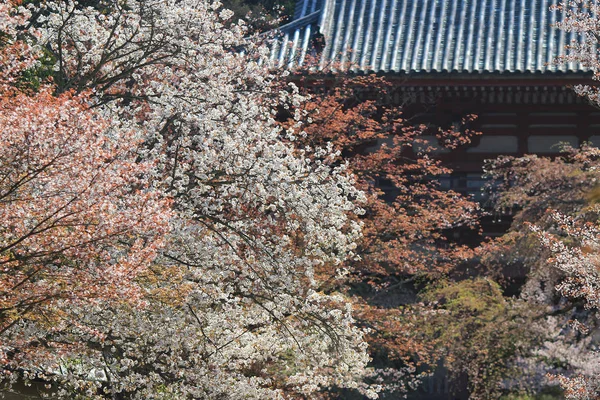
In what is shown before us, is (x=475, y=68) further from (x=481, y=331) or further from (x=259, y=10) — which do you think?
(x=259, y=10)

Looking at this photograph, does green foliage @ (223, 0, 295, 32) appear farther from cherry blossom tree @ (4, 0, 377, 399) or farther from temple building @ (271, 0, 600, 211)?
cherry blossom tree @ (4, 0, 377, 399)

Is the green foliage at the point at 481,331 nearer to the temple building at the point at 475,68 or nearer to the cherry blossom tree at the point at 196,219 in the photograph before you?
the temple building at the point at 475,68

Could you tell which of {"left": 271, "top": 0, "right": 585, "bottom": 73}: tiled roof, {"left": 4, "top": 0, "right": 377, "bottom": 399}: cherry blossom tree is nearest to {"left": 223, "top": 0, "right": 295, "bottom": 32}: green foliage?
{"left": 271, "top": 0, "right": 585, "bottom": 73}: tiled roof

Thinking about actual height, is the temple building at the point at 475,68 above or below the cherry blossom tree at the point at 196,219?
above

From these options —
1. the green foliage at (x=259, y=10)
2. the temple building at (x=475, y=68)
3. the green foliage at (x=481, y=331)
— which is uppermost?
the green foliage at (x=259, y=10)

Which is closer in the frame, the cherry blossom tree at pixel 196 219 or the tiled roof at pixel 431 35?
the cherry blossom tree at pixel 196 219

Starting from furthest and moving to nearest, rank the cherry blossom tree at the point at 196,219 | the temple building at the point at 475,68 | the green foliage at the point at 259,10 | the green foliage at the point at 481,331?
the green foliage at the point at 259,10 < the temple building at the point at 475,68 < the green foliage at the point at 481,331 < the cherry blossom tree at the point at 196,219

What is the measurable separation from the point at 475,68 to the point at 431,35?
1.97 meters

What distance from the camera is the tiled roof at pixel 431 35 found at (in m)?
21.1

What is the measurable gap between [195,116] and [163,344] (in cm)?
229

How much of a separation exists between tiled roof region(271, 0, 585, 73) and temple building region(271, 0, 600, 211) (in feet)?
0.07

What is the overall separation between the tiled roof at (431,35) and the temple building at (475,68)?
0.02 m

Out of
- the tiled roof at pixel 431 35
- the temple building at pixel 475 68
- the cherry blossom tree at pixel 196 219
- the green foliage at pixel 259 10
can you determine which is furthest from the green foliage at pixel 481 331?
the green foliage at pixel 259 10

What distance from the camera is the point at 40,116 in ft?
26.4
